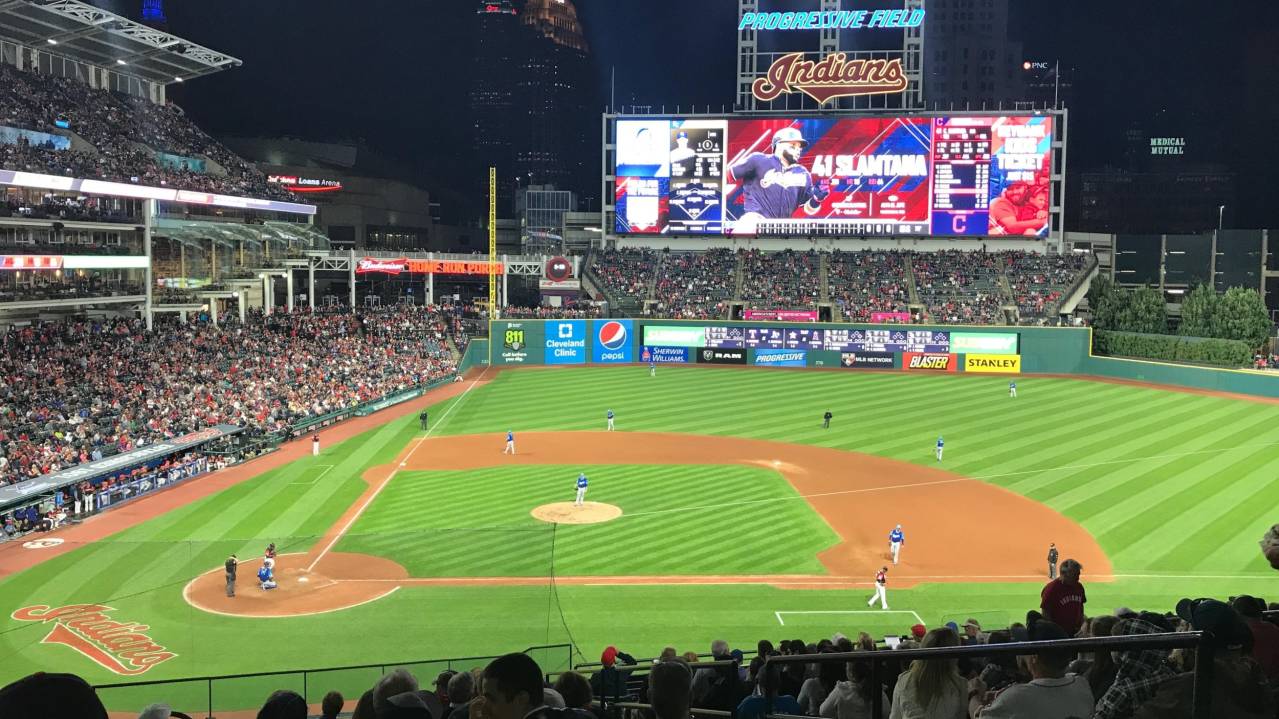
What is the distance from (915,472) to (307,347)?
31.8 metres

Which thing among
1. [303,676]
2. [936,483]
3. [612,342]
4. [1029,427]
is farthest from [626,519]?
[612,342]

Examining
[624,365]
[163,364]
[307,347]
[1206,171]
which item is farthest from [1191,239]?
[163,364]

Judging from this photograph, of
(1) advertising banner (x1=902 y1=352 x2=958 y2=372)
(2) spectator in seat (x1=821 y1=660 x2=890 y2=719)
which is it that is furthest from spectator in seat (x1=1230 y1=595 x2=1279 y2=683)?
(1) advertising banner (x1=902 y1=352 x2=958 y2=372)

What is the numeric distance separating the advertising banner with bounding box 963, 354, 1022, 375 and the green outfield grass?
5.06 m

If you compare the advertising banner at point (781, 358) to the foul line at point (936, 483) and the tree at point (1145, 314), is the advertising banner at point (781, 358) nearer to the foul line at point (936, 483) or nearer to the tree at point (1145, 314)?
the tree at point (1145, 314)

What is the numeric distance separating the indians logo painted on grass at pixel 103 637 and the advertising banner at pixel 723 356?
50764 millimetres

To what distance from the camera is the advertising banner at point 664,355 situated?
62875 millimetres

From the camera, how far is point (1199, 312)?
5803 centimetres

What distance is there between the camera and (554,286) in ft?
235

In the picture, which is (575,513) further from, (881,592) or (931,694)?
(931,694)

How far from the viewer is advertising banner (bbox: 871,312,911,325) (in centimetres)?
6262

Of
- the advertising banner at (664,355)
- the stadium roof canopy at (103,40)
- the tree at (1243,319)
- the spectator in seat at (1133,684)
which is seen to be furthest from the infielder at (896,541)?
the tree at (1243,319)

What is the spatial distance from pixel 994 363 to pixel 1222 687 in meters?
59.7

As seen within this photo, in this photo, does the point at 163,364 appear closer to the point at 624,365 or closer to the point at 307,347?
the point at 307,347
